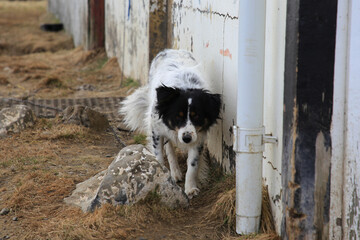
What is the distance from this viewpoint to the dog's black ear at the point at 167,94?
15.5ft

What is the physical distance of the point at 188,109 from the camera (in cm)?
468

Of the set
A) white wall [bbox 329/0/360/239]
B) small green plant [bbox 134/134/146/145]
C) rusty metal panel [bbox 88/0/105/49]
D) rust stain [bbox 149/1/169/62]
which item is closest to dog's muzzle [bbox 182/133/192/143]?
white wall [bbox 329/0/360/239]

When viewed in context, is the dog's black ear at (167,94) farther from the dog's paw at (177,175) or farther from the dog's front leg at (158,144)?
the dog's paw at (177,175)

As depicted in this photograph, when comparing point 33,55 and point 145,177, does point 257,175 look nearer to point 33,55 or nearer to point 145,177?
point 145,177

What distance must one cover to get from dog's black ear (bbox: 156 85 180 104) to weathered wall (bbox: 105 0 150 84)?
3.73 metres

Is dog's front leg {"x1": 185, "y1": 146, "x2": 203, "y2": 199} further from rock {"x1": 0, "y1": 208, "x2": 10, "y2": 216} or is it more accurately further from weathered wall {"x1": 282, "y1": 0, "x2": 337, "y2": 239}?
weathered wall {"x1": 282, "y1": 0, "x2": 337, "y2": 239}

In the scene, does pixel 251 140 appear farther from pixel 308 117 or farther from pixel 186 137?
pixel 186 137

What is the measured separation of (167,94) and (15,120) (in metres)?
2.61

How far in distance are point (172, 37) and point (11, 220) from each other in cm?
425

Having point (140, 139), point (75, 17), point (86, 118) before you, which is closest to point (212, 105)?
point (140, 139)

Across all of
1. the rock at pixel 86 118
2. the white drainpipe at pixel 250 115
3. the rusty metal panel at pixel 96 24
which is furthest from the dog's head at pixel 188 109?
the rusty metal panel at pixel 96 24

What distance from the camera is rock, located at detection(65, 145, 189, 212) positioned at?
397 cm

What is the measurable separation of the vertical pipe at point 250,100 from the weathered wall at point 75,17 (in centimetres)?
1016

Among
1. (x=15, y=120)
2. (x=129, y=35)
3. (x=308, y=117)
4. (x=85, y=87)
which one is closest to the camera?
(x=308, y=117)
